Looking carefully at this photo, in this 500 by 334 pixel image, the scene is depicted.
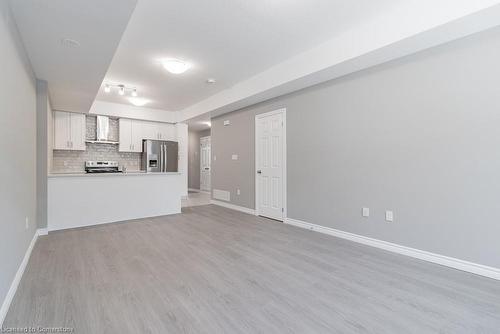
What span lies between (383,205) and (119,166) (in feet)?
22.6

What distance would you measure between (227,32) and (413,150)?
2.70m

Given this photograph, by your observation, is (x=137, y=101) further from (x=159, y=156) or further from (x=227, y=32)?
(x=227, y=32)

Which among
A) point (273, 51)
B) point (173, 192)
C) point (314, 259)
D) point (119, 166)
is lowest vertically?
point (314, 259)

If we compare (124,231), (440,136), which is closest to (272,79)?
(440,136)

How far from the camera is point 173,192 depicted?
525cm

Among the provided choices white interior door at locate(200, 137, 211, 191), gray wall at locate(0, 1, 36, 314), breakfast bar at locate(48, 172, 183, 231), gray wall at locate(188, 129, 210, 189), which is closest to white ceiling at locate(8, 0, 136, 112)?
gray wall at locate(0, 1, 36, 314)

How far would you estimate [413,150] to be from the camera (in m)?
2.97

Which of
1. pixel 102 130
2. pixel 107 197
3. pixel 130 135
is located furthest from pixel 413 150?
pixel 102 130

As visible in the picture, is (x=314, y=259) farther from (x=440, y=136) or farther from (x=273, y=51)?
(x=273, y=51)

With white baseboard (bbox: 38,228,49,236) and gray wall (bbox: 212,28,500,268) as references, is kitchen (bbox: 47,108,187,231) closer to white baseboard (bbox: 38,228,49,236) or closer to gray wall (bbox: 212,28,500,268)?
white baseboard (bbox: 38,228,49,236)

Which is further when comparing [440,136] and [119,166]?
[119,166]

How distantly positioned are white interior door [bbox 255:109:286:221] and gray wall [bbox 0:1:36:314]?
369 centimetres

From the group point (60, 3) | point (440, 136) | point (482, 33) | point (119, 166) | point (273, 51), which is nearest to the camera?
point (60, 3)

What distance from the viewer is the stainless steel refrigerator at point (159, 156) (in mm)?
7066
